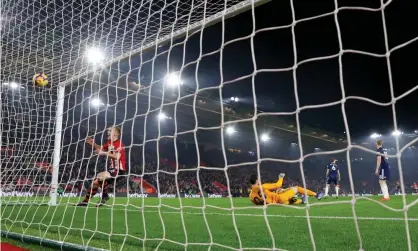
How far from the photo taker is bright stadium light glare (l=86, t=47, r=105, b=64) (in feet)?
16.9

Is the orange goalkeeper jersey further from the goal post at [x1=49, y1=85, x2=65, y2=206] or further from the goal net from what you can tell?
the goal post at [x1=49, y1=85, x2=65, y2=206]

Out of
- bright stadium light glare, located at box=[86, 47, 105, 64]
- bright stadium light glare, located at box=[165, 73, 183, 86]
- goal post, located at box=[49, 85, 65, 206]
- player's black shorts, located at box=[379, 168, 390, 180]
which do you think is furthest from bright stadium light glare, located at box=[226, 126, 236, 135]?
bright stadium light glare, located at box=[86, 47, 105, 64]

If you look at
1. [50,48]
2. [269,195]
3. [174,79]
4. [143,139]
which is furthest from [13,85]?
[269,195]

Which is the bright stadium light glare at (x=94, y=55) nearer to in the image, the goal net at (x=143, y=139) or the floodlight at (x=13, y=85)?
the goal net at (x=143, y=139)

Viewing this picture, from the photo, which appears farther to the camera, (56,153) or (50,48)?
(56,153)

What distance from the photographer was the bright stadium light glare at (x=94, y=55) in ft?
16.9

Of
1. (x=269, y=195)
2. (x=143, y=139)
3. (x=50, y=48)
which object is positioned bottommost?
(x=269, y=195)

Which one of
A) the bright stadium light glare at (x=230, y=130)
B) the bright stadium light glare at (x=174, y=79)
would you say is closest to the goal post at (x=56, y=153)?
the bright stadium light glare at (x=174, y=79)

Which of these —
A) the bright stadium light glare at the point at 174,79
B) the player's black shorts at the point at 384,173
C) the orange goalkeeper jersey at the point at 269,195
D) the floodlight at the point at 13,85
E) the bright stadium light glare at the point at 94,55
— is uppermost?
the floodlight at the point at 13,85

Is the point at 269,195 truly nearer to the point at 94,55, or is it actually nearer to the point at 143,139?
the point at 143,139

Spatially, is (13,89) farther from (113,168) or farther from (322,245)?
(322,245)

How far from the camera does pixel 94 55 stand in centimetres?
518

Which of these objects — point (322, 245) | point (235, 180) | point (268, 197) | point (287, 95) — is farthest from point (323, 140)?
point (322, 245)

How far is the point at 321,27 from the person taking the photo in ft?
60.7
